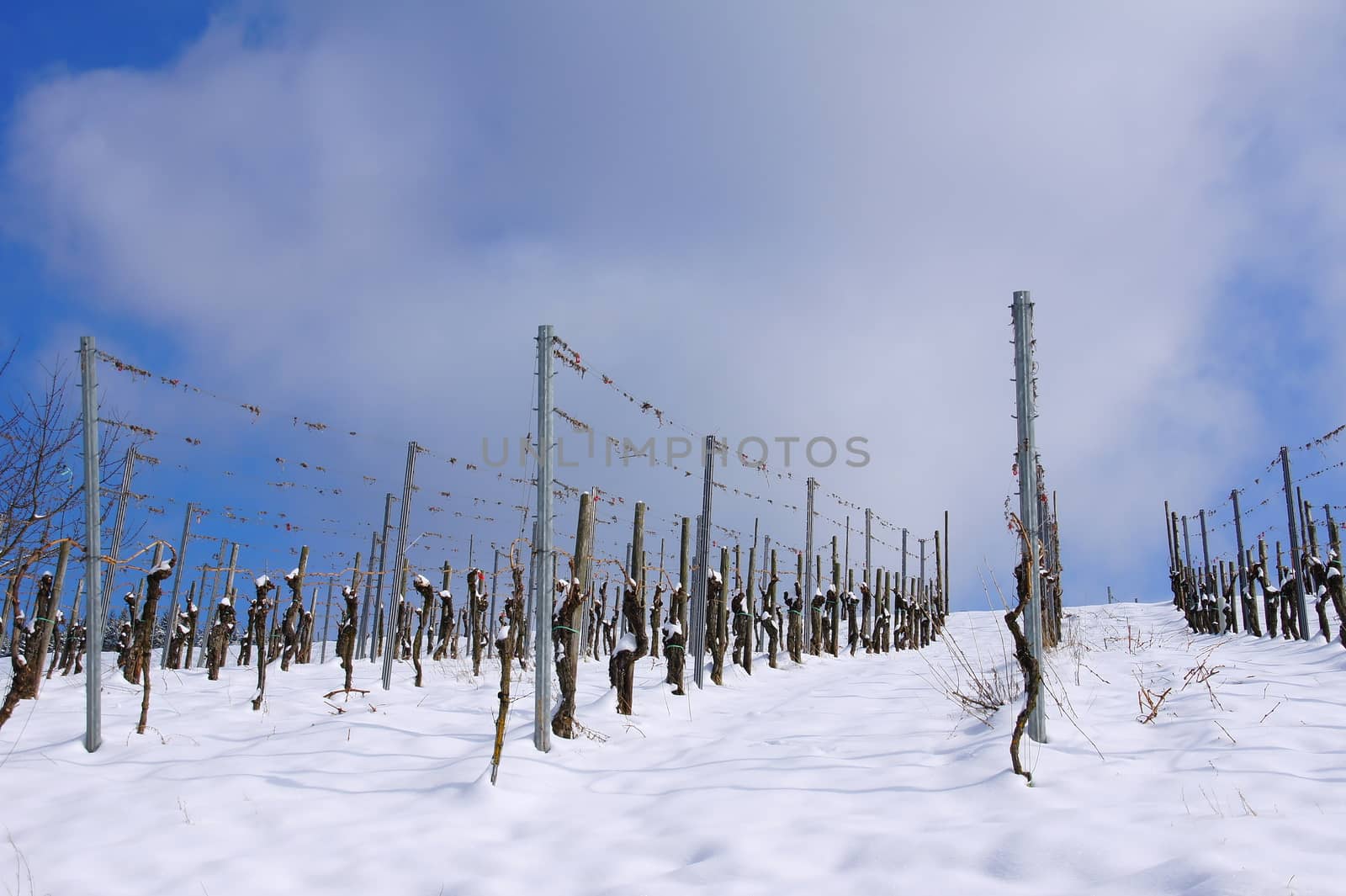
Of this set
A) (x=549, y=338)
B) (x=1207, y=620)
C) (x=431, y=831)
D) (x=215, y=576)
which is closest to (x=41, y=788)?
(x=431, y=831)

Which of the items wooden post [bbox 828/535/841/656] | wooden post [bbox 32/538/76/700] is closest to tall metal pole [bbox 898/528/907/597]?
wooden post [bbox 828/535/841/656]

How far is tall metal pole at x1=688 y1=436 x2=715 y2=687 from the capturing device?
12461mm

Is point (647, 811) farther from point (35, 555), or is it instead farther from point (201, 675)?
point (201, 675)

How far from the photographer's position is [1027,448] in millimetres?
7027

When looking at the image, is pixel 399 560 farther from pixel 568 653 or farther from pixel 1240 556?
pixel 1240 556

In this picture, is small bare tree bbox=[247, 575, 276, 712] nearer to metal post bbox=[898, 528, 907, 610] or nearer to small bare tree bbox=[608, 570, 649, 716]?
small bare tree bbox=[608, 570, 649, 716]

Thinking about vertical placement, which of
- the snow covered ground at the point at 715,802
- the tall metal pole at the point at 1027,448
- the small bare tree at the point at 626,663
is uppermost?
the tall metal pole at the point at 1027,448

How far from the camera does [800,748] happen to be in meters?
7.12

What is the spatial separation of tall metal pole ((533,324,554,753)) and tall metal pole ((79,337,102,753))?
431cm

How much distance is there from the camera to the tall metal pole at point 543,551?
24.4 feet

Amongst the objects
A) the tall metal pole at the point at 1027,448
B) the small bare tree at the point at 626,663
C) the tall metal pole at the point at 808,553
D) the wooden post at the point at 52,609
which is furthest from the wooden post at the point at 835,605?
the wooden post at the point at 52,609

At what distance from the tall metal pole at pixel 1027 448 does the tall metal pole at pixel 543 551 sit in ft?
13.5

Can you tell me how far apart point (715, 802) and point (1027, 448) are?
397cm

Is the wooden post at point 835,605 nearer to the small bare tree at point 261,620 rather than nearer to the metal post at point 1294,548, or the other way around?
the metal post at point 1294,548
